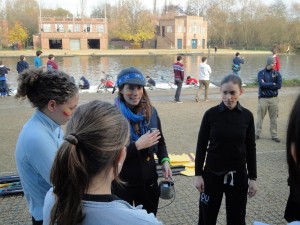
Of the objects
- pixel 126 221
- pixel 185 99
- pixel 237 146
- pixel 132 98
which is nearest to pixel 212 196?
pixel 237 146

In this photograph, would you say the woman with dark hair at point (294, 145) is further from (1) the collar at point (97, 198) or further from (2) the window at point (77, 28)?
(2) the window at point (77, 28)

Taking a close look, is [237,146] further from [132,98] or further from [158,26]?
[158,26]

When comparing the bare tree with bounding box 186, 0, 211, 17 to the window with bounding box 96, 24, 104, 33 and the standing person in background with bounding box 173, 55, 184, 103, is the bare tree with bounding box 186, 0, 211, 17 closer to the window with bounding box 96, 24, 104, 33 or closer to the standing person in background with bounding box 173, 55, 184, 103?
the window with bounding box 96, 24, 104, 33

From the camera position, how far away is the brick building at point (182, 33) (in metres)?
72.9

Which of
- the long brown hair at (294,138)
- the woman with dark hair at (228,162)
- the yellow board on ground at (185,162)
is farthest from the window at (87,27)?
the long brown hair at (294,138)

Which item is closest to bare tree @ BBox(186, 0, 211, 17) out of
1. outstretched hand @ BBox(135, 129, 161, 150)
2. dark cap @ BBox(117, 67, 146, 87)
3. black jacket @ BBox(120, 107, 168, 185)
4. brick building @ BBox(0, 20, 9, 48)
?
brick building @ BBox(0, 20, 9, 48)

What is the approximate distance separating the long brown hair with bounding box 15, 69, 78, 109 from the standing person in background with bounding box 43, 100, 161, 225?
2.43 feet

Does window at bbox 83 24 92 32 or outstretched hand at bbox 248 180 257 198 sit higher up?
window at bbox 83 24 92 32

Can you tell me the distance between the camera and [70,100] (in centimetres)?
209

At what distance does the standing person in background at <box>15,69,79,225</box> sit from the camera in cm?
179

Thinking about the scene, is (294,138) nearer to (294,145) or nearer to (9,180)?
(294,145)

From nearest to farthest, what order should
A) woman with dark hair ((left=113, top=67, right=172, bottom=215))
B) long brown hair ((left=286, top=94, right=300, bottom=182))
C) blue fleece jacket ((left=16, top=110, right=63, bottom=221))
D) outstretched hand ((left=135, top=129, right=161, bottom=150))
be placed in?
long brown hair ((left=286, top=94, right=300, bottom=182)) → blue fleece jacket ((left=16, top=110, right=63, bottom=221)) → outstretched hand ((left=135, top=129, right=161, bottom=150)) → woman with dark hair ((left=113, top=67, right=172, bottom=215))

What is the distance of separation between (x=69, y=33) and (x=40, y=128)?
6753cm

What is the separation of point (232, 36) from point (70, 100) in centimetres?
8605
